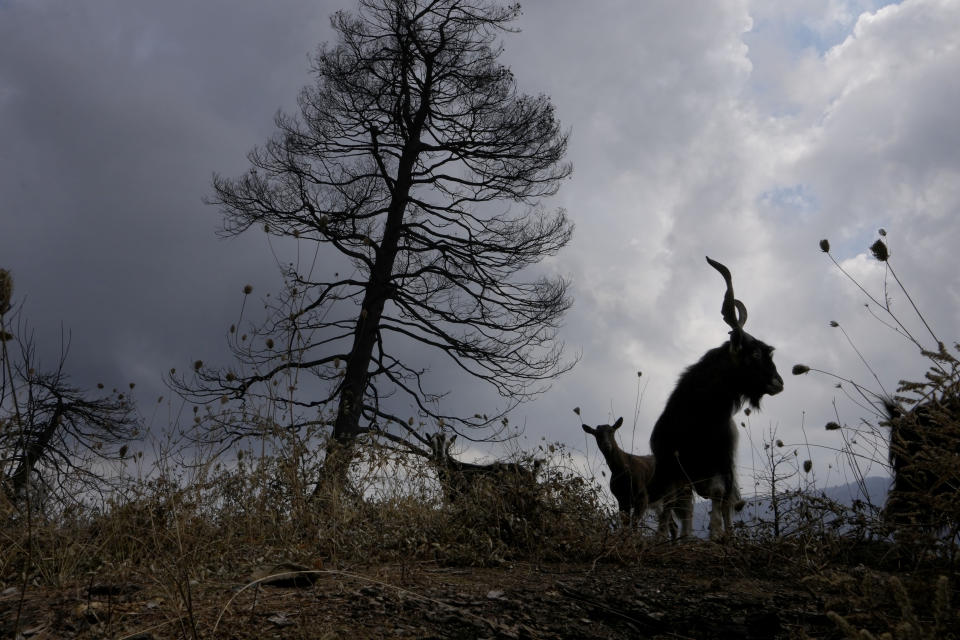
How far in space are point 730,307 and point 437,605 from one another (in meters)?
5.64

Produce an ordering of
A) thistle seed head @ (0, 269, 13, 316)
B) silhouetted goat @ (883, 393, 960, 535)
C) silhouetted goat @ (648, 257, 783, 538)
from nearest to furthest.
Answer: thistle seed head @ (0, 269, 13, 316) → silhouetted goat @ (883, 393, 960, 535) → silhouetted goat @ (648, 257, 783, 538)

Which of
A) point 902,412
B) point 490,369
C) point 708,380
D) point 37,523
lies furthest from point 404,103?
point 902,412

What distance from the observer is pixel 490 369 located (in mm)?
13766

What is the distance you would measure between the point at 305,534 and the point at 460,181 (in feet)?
35.7

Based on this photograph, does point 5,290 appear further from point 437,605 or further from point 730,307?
point 730,307

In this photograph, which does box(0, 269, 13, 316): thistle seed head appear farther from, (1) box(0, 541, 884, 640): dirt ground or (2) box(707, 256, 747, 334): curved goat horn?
(2) box(707, 256, 747, 334): curved goat horn

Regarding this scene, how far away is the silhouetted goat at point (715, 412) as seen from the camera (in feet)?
24.8

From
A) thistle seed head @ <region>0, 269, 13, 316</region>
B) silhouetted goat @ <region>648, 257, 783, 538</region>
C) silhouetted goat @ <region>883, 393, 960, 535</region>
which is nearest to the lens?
thistle seed head @ <region>0, 269, 13, 316</region>

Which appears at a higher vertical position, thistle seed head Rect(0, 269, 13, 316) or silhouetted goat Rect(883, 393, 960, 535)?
thistle seed head Rect(0, 269, 13, 316)

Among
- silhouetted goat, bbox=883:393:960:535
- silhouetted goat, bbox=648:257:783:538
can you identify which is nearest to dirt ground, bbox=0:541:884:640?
silhouetted goat, bbox=883:393:960:535

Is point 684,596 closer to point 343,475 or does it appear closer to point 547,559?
point 547,559

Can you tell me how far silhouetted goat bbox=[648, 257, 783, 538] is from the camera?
7574 millimetres

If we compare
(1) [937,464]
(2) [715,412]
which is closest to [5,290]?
(1) [937,464]

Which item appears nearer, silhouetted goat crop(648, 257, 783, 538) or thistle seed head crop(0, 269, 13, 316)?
thistle seed head crop(0, 269, 13, 316)
